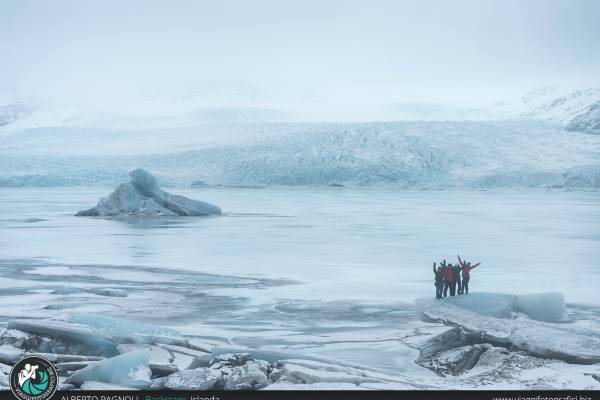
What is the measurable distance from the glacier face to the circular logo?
29311 mm

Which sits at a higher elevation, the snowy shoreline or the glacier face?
the glacier face

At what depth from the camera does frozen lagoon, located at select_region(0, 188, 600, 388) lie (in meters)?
6.66

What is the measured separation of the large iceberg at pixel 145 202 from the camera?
2103 centimetres

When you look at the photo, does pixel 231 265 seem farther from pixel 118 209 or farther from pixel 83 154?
pixel 83 154

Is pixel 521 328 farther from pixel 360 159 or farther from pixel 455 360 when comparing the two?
pixel 360 159

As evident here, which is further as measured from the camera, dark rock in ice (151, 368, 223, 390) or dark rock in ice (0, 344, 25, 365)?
dark rock in ice (0, 344, 25, 365)

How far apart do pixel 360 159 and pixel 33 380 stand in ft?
101

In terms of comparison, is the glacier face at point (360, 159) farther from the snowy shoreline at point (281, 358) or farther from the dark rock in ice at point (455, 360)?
the dark rock in ice at point (455, 360)

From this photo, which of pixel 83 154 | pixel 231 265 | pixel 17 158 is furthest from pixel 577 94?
pixel 231 265

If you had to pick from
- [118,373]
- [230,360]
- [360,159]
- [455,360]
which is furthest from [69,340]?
[360,159]

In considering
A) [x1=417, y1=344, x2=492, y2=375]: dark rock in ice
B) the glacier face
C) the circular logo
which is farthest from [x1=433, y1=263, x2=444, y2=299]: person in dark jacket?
the glacier face

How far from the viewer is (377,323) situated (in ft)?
22.2

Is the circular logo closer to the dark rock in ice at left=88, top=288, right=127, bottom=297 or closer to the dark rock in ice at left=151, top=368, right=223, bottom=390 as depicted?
the dark rock in ice at left=151, top=368, right=223, bottom=390

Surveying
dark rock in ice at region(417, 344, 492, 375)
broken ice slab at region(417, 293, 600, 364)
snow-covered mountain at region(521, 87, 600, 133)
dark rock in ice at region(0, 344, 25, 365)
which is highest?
snow-covered mountain at region(521, 87, 600, 133)
